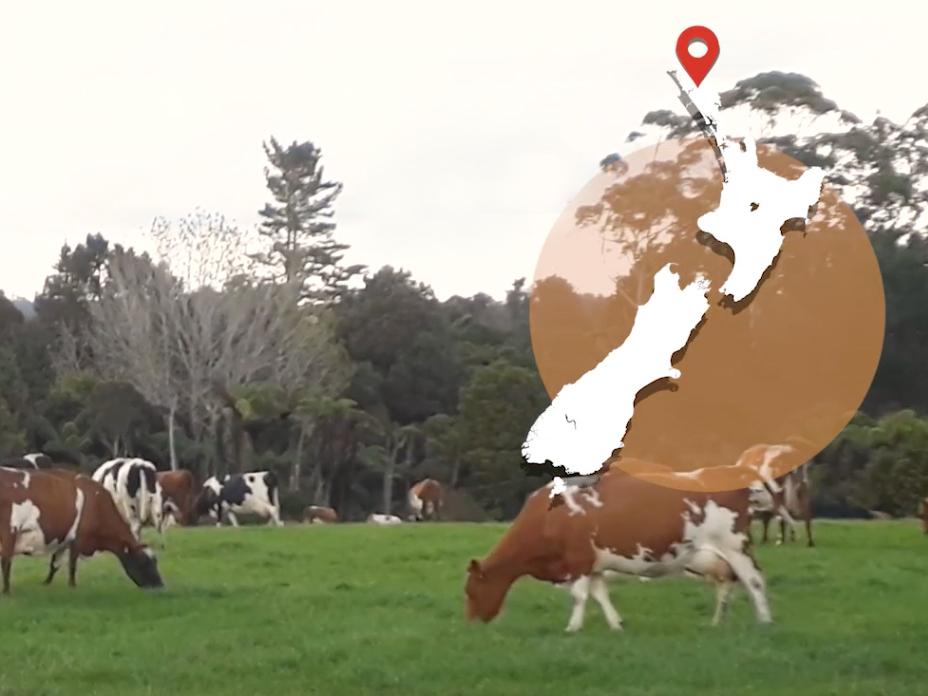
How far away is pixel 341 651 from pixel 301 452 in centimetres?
2834

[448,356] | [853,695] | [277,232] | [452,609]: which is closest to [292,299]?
[448,356]

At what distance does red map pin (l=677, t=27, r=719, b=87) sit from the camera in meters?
6.47

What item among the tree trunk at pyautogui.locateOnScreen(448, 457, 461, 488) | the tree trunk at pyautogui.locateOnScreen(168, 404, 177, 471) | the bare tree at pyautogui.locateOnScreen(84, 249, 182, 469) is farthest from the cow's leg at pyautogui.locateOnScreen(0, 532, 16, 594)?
the bare tree at pyautogui.locateOnScreen(84, 249, 182, 469)

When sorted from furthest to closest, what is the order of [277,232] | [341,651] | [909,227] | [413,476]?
[277,232]
[413,476]
[909,227]
[341,651]

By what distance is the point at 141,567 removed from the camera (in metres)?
13.3

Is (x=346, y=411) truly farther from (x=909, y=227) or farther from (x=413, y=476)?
(x=909, y=227)

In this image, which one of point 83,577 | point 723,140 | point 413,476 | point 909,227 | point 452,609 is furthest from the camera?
point 413,476

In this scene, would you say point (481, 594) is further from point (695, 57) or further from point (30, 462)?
point (30, 462)

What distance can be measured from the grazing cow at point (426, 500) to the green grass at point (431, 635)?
660 inches

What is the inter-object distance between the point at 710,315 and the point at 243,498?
22.2m

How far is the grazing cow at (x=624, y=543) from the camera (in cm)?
1043

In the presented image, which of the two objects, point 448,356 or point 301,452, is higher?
point 448,356

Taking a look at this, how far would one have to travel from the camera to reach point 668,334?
668cm

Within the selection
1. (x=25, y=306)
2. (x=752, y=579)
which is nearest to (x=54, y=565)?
(x=752, y=579)
